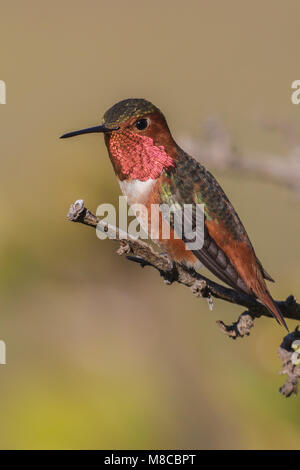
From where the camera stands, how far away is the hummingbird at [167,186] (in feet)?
10.6

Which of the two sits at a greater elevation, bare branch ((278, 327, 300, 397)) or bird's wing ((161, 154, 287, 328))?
bird's wing ((161, 154, 287, 328))

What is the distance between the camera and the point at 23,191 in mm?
3553

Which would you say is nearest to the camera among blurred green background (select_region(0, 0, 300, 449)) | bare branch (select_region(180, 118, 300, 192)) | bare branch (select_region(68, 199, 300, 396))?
bare branch (select_region(68, 199, 300, 396))

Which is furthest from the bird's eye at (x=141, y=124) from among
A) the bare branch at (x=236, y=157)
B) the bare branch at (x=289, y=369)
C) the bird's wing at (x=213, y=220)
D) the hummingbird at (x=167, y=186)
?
the bare branch at (x=289, y=369)

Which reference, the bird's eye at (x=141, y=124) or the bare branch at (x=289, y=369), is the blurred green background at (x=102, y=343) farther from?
the bird's eye at (x=141, y=124)

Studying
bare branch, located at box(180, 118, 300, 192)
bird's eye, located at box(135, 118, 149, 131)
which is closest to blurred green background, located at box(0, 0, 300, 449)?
bare branch, located at box(180, 118, 300, 192)

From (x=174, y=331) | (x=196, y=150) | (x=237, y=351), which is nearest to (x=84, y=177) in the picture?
(x=196, y=150)

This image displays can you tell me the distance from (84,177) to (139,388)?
1280 millimetres

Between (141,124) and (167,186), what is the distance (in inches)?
13.6

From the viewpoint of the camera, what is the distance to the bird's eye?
131 inches

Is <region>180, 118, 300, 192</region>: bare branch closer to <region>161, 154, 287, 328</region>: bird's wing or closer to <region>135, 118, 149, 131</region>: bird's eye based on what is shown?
<region>161, 154, 287, 328</region>: bird's wing

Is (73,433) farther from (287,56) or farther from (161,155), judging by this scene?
(287,56)

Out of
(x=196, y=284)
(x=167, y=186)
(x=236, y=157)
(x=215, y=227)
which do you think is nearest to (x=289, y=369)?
(x=196, y=284)

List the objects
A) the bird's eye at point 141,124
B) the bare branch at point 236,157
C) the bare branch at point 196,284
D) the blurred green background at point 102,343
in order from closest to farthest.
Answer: the bare branch at point 196,284 < the blurred green background at point 102,343 < the bird's eye at point 141,124 < the bare branch at point 236,157
